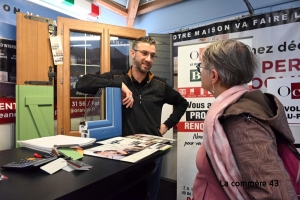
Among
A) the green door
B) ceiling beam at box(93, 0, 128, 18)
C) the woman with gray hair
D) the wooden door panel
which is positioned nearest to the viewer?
the woman with gray hair

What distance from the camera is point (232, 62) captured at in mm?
766

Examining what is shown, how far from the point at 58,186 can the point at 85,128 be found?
565mm

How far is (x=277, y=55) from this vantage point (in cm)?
177

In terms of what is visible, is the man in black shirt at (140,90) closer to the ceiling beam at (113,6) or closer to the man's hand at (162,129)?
the man's hand at (162,129)

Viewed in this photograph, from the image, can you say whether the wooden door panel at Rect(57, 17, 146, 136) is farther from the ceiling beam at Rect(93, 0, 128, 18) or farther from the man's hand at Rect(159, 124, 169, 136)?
the man's hand at Rect(159, 124, 169, 136)

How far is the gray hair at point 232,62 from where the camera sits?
0.76m

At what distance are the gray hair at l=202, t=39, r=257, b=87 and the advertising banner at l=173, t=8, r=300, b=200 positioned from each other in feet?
3.73

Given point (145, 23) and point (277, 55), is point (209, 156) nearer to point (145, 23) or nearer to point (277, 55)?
point (277, 55)

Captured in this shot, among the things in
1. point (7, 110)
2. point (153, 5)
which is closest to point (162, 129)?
point (7, 110)

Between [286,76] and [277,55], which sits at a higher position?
[277,55]

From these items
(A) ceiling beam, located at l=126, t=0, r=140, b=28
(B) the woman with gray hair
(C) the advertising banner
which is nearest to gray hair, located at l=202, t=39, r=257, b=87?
(B) the woman with gray hair

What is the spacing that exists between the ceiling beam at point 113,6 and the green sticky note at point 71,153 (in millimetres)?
2376

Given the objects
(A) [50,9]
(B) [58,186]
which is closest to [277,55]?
(B) [58,186]

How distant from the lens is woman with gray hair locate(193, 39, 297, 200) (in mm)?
566
